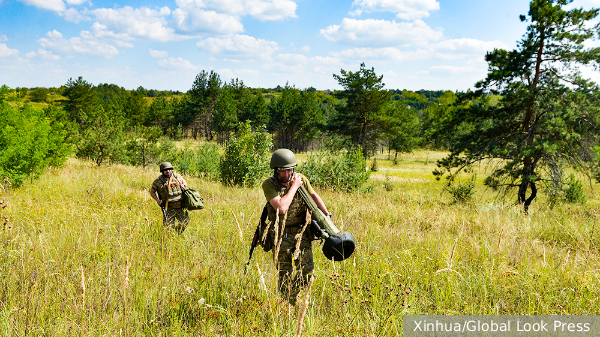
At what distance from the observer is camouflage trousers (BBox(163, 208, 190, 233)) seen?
471 centimetres

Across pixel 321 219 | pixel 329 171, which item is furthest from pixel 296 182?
pixel 329 171

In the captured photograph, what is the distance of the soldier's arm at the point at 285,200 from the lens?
9.23ft

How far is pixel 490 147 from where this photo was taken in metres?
12.7

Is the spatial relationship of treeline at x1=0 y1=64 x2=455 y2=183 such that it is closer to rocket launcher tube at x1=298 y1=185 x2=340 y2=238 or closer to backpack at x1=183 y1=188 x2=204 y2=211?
backpack at x1=183 y1=188 x2=204 y2=211

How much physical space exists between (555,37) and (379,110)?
18731 millimetres

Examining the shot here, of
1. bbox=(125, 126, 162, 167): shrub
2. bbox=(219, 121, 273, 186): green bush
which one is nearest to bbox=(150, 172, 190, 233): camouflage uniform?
bbox=(219, 121, 273, 186): green bush

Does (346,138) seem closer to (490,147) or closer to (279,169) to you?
(490,147)

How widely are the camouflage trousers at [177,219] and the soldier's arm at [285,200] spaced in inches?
94.3

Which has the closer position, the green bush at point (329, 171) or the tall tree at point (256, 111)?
the green bush at point (329, 171)

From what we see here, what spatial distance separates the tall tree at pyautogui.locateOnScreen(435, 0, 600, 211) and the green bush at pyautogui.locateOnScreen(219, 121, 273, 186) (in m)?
8.87

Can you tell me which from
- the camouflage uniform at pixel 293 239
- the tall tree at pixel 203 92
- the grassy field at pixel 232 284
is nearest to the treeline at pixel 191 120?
the tall tree at pixel 203 92

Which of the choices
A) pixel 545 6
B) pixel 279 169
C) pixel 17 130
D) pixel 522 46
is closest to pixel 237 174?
pixel 17 130

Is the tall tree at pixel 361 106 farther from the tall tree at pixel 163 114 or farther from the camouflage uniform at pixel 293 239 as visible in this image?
the tall tree at pixel 163 114

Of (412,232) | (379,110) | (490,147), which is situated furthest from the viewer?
(379,110)
